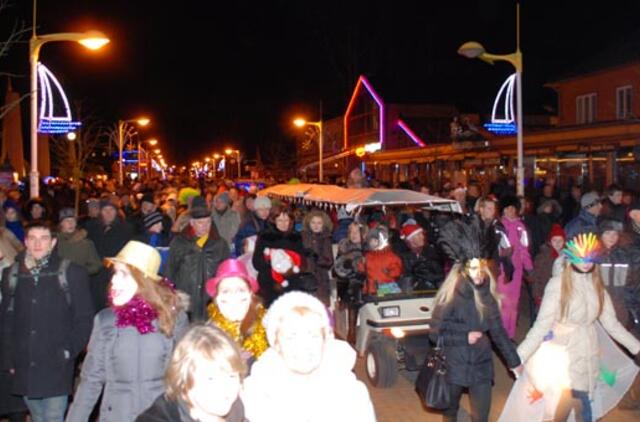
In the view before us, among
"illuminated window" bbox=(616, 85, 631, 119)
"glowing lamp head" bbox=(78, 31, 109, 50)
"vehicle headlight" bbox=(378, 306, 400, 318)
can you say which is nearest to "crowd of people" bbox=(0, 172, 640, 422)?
"vehicle headlight" bbox=(378, 306, 400, 318)

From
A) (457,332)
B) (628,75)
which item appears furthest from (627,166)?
(457,332)

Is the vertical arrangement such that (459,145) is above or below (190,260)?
above

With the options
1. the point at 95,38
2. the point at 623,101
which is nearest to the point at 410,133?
the point at 623,101

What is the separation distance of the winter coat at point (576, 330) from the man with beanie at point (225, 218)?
661 centimetres

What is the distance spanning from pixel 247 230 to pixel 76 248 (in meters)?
2.71

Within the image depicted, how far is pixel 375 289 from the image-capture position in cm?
862

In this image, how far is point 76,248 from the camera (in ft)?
29.1

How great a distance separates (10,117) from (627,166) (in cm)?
2252

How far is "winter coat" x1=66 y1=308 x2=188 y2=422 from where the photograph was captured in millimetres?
4137

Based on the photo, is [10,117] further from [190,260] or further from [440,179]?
[190,260]

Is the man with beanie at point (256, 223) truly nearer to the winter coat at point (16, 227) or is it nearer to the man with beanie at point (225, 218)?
the man with beanie at point (225, 218)

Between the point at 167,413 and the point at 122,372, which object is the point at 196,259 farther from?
the point at 167,413

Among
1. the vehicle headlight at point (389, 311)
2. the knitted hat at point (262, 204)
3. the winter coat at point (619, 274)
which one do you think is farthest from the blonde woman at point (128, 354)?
the knitted hat at point (262, 204)

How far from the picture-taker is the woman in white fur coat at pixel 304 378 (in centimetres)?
319
